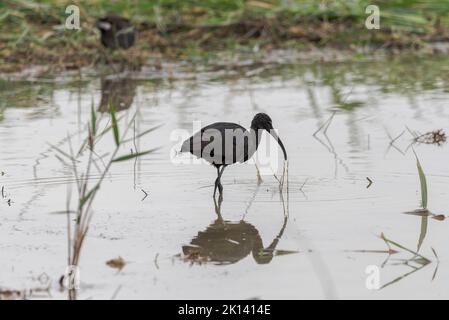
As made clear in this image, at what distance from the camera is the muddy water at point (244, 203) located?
5812 millimetres

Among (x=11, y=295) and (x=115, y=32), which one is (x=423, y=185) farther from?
(x=115, y=32)

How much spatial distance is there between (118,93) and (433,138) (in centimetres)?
468

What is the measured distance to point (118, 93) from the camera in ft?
42.3

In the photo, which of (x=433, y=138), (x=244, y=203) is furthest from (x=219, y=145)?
(x=433, y=138)

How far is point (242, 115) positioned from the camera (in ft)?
36.8

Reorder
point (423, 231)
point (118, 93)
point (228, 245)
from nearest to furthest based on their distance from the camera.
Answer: point (228, 245)
point (423, 231)
point (118, 93)

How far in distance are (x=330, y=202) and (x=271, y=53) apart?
346 inches

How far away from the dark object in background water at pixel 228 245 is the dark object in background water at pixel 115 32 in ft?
25.8

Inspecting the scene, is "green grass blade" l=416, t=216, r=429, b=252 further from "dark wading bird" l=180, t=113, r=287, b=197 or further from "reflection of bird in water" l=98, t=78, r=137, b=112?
"reflection of bird in water" l=98, t=78, r=137, b=112

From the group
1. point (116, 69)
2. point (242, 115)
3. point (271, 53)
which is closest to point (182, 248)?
point (242, 115)

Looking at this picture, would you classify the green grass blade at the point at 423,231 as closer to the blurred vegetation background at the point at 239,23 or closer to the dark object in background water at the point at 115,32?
the dark object in background water at the point at 115,32

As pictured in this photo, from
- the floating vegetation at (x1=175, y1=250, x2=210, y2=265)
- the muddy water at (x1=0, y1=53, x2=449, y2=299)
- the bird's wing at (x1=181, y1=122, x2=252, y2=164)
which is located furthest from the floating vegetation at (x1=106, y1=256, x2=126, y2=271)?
the bird's wing at (x1=181, y1=122, x2=252, y2=164)

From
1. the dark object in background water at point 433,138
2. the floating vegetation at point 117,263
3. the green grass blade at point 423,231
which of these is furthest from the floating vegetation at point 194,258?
the dark object in background water at point 433,138
